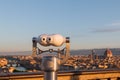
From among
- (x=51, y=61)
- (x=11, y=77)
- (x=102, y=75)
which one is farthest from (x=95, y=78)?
(x=51, y=61)

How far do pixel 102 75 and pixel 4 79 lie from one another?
2.70 metres

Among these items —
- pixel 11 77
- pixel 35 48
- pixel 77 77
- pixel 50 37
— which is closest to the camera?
pixel 50 37

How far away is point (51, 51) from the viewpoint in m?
4.74

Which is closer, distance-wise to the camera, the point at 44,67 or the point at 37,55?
the point at 44,67

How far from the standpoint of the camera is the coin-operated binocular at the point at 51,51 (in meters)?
3.74

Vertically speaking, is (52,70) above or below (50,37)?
below

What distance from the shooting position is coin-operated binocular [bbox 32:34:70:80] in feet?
12.3

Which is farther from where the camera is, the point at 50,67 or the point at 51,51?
the point at 51,51

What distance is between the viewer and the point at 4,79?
6332 millimetres

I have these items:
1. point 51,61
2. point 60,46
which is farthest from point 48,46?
point 51,61

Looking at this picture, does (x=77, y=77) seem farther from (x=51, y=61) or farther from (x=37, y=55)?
(x=51, y=61)

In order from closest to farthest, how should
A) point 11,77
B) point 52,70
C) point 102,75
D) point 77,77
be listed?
point 52,70 < point 11,77 < point 77,77 < point 102,75

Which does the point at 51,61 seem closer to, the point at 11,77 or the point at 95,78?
the point at 11,77

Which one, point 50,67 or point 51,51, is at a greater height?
point 51,51
